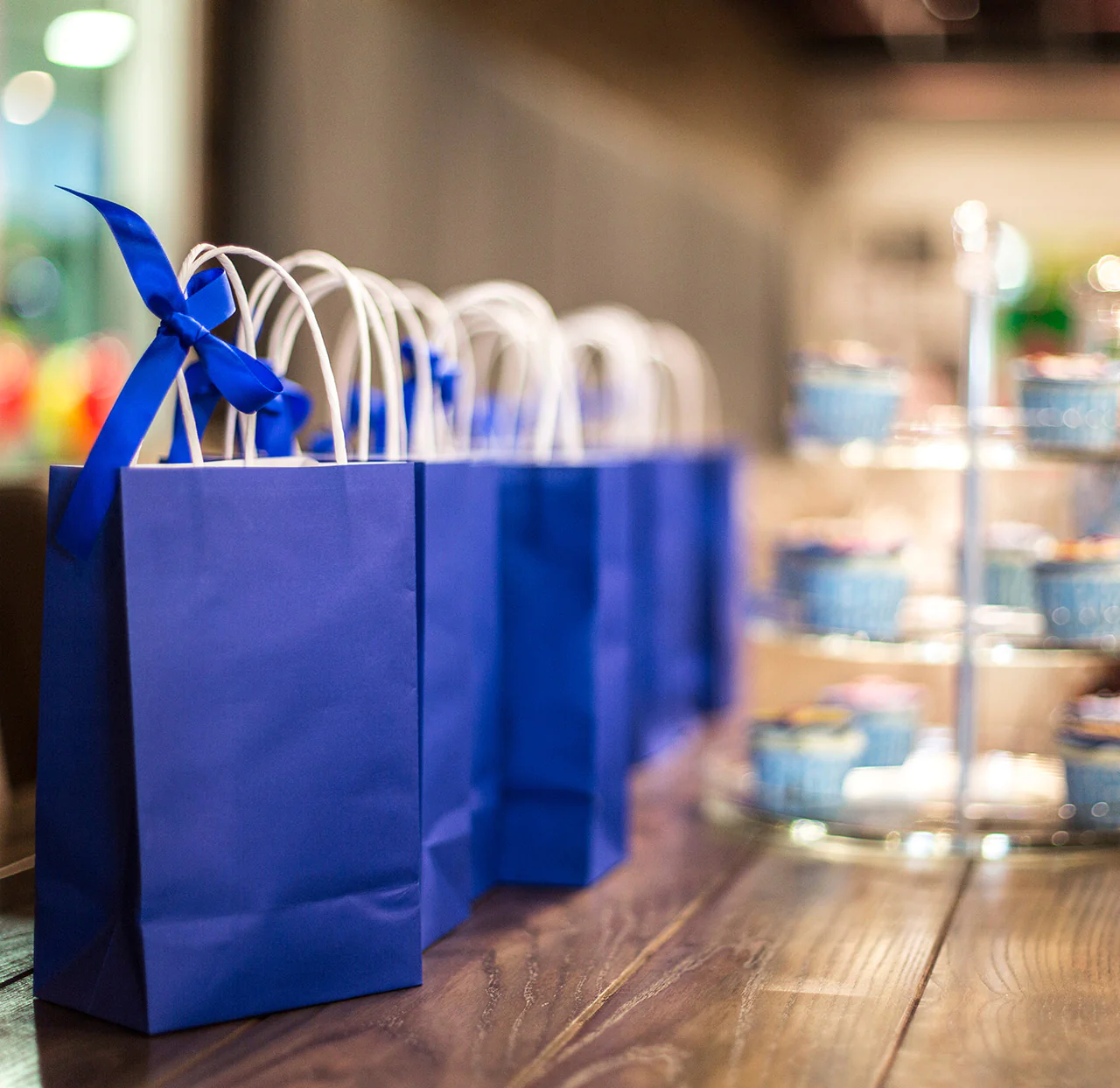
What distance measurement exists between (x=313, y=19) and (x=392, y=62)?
0.34m

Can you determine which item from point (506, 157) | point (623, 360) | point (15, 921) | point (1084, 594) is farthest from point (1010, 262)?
point (506, 157)

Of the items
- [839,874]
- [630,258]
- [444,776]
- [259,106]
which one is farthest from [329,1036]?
[630,258]

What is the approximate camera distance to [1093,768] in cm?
193

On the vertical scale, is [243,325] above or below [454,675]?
above

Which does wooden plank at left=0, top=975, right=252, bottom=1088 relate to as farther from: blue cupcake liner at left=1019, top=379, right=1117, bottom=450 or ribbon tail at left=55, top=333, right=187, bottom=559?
blue cupcake liner at left=1019, top=379, right=1117, bottom=450

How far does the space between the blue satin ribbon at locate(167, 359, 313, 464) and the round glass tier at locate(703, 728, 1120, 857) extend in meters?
0.90

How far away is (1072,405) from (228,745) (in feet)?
4.25

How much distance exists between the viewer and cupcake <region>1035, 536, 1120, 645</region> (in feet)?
6.36

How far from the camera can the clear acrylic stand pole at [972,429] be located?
193 centimetres

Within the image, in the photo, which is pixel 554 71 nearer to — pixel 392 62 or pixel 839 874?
pixel 392 62

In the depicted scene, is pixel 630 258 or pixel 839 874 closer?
pixel 839 874

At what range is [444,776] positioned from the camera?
56.3 inches

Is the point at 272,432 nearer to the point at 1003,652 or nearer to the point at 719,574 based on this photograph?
the point at 1003,652

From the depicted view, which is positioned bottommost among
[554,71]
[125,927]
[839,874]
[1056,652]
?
[839,874]
